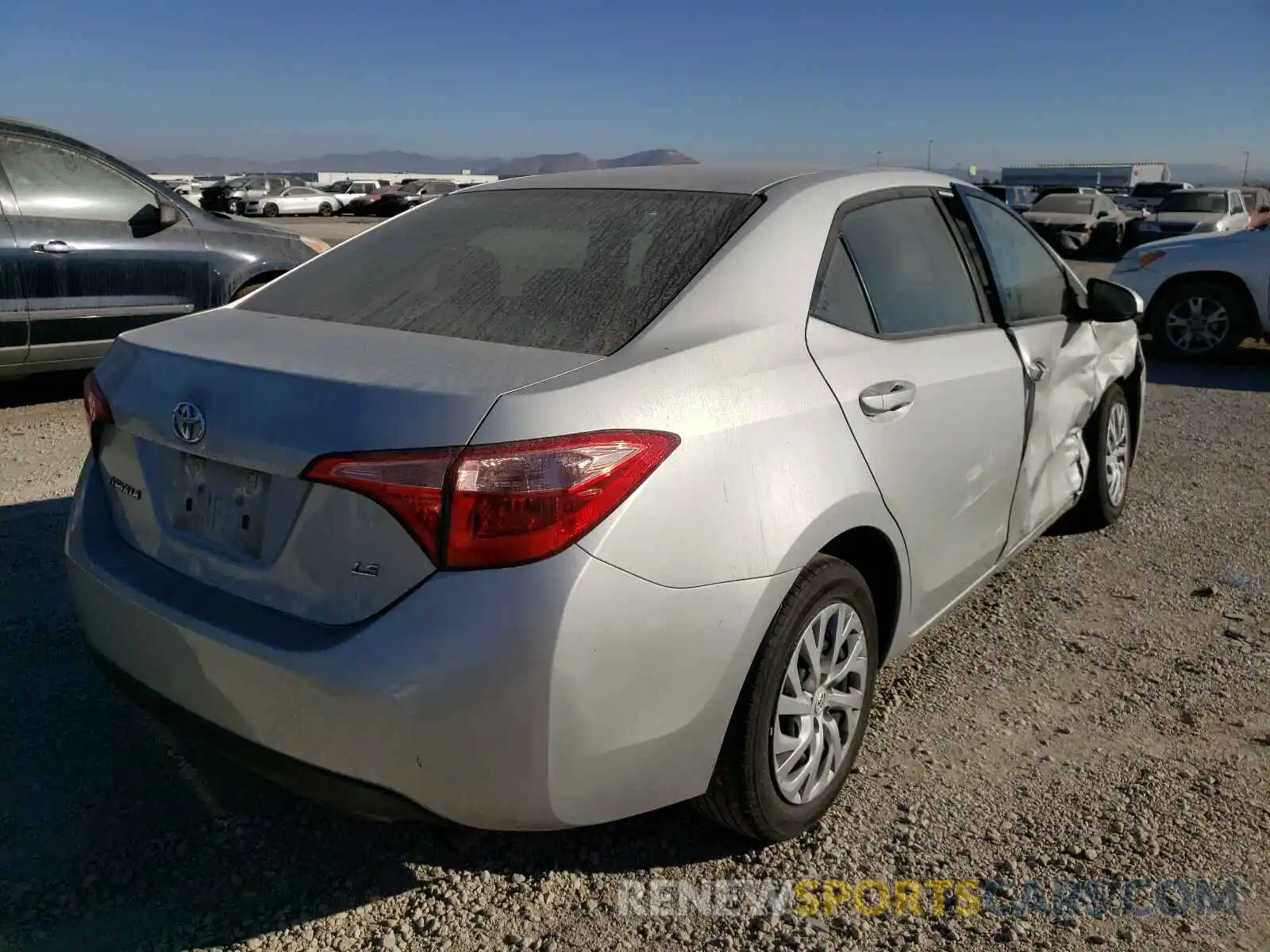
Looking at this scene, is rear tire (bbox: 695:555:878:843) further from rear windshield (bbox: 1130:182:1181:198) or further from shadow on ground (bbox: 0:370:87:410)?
rear windshield (bbox: 1130:182:1181:198)

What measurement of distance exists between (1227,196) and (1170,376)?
16.4m

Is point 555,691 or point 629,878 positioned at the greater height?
point 555,691

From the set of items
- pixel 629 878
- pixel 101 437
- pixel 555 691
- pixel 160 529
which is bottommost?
pixel 629 878

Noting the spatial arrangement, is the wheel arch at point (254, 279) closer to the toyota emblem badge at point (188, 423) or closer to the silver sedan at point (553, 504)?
the silver sedan at point (553, 504)

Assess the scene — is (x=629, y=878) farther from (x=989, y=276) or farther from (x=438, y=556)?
(x=989, y=276)

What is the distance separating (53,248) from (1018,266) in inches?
215

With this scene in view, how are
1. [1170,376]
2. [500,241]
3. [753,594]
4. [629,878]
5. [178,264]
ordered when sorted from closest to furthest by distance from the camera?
[753,594], [629,878], [500,241], [178,264], [1170,376]

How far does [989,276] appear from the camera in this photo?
3412mm

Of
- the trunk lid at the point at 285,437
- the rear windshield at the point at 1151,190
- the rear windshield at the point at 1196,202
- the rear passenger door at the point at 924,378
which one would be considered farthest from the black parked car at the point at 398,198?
the trunk lid at the point at 285,437

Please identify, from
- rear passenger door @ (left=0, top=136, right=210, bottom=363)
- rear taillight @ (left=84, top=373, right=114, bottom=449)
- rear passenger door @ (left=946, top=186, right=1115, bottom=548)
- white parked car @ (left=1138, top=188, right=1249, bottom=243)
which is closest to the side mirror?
rear passenger door @ (left=946, top=186, right=1115, bottom=548)

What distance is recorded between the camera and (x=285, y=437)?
197 cm

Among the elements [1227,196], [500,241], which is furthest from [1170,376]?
[1227,196]

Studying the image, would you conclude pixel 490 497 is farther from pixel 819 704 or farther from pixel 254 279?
pixel 254 279

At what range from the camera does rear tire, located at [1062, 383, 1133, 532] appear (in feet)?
14.3
